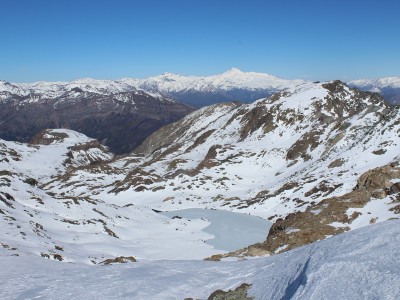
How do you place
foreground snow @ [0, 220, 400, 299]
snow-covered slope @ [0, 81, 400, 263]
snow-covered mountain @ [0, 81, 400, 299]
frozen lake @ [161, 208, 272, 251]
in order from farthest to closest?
frozen lake @ [161, 208, 272, 251] < snow-covered slope @ [0, 81, 400, 263] < snow-covered mountain @ [0, 81, 400, 299] < foreground snow @ [0, 220, 400, 299]

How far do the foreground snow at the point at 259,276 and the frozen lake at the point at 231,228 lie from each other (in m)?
22.8

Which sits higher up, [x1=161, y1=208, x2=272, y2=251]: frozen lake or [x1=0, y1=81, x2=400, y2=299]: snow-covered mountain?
[x1=0, y1=81, x2=400, y2=299]: snow-covered mountain

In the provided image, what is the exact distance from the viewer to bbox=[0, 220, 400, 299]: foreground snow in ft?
31.0

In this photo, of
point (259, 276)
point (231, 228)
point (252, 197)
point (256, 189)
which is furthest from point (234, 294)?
point (256, 189)

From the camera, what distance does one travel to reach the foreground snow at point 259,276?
31.0 ft

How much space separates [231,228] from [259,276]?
125 feet

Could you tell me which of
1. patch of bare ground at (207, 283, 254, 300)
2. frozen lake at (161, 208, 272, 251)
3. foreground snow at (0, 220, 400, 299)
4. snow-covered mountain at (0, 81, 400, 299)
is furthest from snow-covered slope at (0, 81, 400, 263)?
patch of bare ground at (207, 283, 254, 300)

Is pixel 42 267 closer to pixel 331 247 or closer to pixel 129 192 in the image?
pixel 331 247

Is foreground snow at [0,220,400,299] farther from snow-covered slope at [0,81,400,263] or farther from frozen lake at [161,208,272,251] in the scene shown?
frozen lake at [161,208,272,251]

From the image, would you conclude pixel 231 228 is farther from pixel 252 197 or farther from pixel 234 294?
pixel 234 294

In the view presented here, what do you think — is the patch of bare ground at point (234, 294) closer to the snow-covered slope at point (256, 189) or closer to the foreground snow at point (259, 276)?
the foreground snow at point (259, 276)

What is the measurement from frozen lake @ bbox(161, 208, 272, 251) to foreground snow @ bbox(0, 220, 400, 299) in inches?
896

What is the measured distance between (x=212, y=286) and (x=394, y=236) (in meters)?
6.63

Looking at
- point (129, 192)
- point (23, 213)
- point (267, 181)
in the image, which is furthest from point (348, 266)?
point (129, 192)
